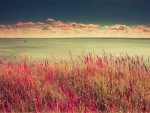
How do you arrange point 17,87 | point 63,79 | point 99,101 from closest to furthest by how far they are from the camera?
point 99,101 < point 17,87 < point 63,79

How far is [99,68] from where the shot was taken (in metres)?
8.38

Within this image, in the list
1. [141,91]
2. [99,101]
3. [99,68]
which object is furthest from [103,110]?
[99,68]

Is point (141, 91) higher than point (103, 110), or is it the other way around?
point (141, 91)

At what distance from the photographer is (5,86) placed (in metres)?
6.73

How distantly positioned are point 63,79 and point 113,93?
2320 mm

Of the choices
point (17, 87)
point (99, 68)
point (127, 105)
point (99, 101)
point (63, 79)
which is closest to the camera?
point (127, 105)

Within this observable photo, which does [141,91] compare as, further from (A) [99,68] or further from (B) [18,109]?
(B) [18,109]

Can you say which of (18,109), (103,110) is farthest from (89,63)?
(18,109)

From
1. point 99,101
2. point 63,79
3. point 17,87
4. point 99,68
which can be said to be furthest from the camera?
point 99,68

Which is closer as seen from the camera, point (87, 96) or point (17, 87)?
point (87, 96)

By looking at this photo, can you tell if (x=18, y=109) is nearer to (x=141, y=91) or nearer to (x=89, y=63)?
(x=141, y=91)

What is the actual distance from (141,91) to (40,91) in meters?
2.97

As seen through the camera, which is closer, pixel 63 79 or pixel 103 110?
pixel 103 110

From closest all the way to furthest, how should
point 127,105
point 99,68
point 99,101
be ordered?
point 127,105, point 99,101, point 99,68
